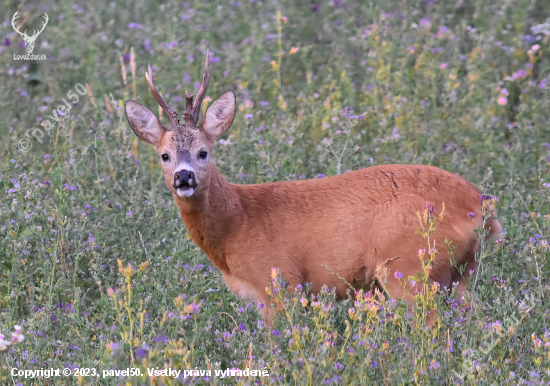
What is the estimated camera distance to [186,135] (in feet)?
17.7

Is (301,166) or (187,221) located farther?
(301,166)

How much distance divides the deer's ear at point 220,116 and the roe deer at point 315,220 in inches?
1.6

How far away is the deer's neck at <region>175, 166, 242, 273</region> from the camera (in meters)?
5.39

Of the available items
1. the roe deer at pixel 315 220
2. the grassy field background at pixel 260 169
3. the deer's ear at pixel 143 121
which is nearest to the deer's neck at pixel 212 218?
the roe deer at pixel 315 220

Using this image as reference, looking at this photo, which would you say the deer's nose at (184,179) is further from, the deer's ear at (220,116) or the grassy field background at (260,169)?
the deer's ear at (220,116)

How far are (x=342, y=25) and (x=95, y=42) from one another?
3198 mm

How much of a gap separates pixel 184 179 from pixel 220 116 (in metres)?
0.85

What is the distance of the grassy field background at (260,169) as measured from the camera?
12.4 ft

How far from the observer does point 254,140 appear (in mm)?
6809

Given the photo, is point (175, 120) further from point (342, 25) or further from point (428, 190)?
point (342, 25)

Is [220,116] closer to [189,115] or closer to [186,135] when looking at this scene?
[189,115]

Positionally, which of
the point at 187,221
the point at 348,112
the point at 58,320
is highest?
the point at 348,112

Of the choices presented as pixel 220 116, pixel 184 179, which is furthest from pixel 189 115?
pixel 184 179

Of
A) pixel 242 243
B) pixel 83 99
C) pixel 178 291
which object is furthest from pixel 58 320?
pixel 83 99
